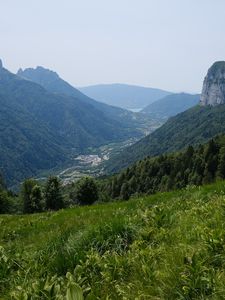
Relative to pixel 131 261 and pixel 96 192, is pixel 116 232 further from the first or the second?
pixel 96 192

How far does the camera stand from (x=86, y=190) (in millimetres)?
93688

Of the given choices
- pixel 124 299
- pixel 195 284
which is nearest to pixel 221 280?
pixel 195 284

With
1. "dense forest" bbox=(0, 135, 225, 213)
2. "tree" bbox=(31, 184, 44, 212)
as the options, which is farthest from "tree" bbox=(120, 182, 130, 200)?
"tree" bbox=(31, 184, 44, 212)

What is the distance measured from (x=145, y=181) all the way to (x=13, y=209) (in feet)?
252

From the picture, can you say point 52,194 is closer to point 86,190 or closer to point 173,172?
point 86,190

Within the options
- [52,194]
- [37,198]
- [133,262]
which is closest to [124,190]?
[52,194]

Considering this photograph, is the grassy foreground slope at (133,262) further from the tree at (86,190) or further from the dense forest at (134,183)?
the tree at (86,190)

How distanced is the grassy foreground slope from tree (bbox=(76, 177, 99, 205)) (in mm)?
82427

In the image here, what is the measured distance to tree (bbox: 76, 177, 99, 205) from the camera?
92.9 meters

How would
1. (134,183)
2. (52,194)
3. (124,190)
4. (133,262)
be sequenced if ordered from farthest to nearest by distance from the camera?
1. (134,183)
2. (124,190)
3. (52,194)
4. (133,262)

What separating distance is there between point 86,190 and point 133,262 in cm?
8674

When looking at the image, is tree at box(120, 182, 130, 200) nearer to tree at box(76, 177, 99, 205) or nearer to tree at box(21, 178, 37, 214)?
tree at box(21, 178, 37, 214)

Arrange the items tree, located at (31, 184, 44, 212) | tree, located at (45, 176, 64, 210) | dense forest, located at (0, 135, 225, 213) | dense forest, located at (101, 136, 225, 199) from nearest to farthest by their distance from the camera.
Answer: tree, located at (31, 184, 44, 212) → tree, located at (45, 176, 64, 210) → dense forest, located at (0, 135, 225, 213) → dense forest, located at (101, 136, 225, 199)

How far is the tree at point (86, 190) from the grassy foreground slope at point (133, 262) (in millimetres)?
82427
